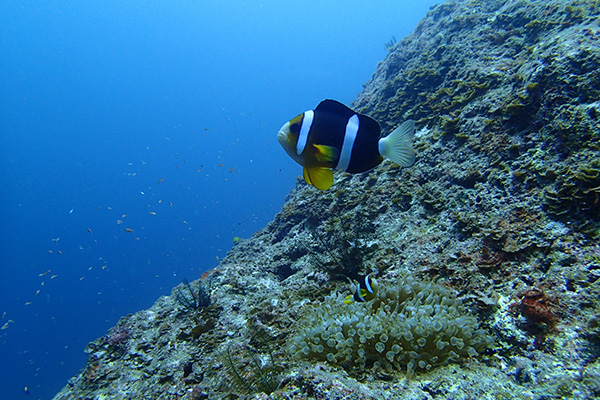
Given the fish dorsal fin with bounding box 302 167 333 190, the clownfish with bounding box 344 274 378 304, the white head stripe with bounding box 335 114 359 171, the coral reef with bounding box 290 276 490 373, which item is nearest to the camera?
the white head stripe with bounding box 335 114 359 171

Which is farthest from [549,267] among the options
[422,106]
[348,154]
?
[422,106]

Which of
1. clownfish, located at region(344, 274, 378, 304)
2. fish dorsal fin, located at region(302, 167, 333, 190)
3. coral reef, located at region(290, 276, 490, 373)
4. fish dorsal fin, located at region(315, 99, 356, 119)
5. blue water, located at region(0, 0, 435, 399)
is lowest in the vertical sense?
coral reef, located at region(290, 276, 490, 373)

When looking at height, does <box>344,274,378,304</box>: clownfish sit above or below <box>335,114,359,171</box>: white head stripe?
below

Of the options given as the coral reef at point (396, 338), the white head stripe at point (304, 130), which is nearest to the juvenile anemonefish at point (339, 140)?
the white head stripe at point (304, 130)

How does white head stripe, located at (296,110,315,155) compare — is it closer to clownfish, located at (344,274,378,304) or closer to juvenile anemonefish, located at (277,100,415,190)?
juvenile anemonefish, located at (277,100,415,190)

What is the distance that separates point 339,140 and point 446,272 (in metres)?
2.04

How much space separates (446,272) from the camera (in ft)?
9.93

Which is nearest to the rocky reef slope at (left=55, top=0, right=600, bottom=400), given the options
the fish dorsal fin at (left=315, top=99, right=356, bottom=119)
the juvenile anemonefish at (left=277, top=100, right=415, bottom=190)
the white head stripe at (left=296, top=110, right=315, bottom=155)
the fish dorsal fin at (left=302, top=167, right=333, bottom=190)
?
the fish dorsal fin at (left=302, top=167, right=333, bottom=190)

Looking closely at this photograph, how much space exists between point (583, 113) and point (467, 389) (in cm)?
300

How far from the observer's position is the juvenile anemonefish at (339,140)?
1.90 meters

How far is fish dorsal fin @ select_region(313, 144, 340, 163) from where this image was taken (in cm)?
190

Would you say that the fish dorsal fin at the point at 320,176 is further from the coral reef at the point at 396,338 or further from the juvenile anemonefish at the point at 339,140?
the coral reef at the point at 396,338

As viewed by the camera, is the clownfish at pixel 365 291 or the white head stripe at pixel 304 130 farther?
the clownfish at pixel 365 291

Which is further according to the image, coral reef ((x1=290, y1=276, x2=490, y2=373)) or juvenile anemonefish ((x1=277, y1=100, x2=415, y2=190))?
coral reef ((x1=290, y1=276, x2=490, y2=373))
